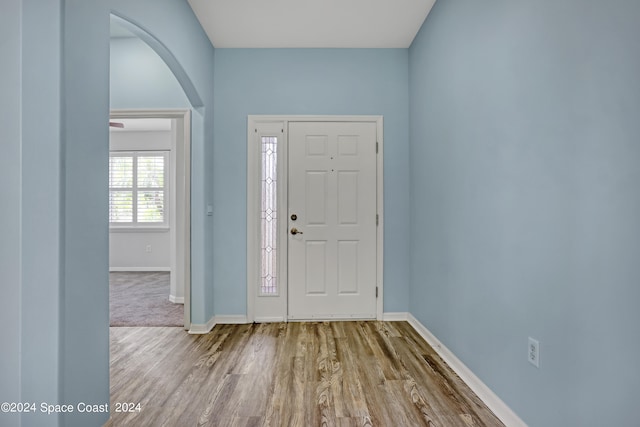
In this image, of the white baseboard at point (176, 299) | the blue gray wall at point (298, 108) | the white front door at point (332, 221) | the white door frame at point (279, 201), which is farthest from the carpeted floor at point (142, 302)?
the white front door at point (332, 221)

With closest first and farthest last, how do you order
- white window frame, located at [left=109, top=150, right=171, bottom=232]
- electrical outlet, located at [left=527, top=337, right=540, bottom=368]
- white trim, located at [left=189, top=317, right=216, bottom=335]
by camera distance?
electrical outlet, located at [left=527, top=337, right=540, bottom=368] < white trim, located at [left=189, top=317, right=216, bottom=335] < white window frame, located at [left=109, top=150, right=171, bottom=232]

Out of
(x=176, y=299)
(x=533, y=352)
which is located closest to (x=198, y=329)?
(x=176, y=299)

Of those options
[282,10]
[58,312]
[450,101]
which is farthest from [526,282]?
[282,10]

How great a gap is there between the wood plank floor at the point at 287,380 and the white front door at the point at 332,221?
0.36 metres

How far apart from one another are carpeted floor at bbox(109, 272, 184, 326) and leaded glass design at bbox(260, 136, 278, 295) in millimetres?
956

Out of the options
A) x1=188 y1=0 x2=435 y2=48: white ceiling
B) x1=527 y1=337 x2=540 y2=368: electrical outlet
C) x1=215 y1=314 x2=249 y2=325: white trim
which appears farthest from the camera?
x1=215 y1=314 x2=249 y2=325: white trim

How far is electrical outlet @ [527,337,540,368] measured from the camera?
160 centimetres

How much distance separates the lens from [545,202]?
155 centimetres

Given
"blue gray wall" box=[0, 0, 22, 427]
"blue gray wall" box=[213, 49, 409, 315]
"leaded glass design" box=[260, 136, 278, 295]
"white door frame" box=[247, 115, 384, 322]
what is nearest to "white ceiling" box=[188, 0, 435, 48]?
"blue gray wall" box=[213, 49, 409, 315]

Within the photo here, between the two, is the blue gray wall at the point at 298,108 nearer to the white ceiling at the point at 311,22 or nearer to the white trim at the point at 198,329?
the white ceiling at the point at 311,22

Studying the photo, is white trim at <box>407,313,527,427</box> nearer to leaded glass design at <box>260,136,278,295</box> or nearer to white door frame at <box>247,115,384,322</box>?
white door frame at <box>247,115,384,322</box>

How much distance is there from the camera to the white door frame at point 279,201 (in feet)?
11.4

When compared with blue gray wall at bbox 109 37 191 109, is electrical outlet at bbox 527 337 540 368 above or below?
below

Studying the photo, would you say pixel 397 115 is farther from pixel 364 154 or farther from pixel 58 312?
pixel 58 312
